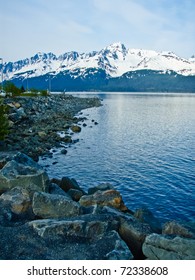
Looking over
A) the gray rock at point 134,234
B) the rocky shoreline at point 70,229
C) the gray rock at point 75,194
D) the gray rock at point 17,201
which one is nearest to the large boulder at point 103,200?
the rocky shoreline at point 70,229

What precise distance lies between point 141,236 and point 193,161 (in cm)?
2398

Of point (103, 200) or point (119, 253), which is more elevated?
point (119, 253)

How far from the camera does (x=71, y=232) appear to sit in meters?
12.0

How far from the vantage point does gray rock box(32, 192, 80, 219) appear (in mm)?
13836

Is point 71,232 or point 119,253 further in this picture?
point 71,232

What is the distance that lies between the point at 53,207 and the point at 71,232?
2.29 meters

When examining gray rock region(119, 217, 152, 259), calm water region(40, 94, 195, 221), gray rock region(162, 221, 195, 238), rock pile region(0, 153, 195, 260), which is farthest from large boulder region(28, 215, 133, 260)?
calm water region(40, 94, 195, 221)

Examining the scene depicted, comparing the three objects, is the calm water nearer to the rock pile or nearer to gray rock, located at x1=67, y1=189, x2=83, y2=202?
gray rock, located at x1=67, y1=189, x2=83, y2=202

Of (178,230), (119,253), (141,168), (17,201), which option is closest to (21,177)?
(17,201)

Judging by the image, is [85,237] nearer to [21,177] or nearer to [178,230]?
[178,230]

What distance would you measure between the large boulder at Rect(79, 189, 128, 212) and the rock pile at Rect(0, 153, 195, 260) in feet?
6.43

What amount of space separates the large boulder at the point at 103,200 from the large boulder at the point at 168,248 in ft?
21.1

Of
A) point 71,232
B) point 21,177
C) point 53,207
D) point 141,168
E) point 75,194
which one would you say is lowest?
point 141,168
